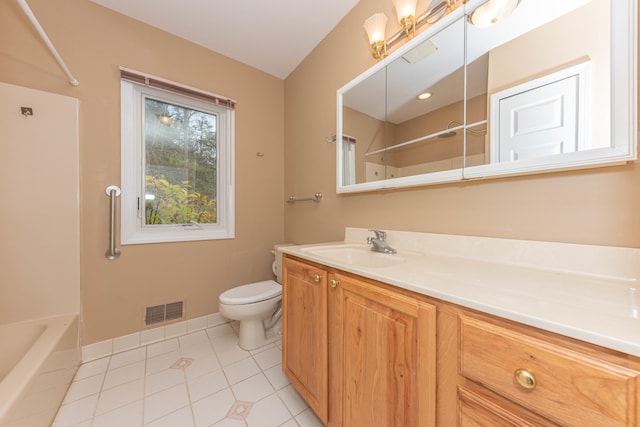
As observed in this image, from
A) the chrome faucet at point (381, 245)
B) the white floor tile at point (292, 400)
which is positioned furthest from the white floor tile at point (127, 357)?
the chrome faucet at point (381, 245)

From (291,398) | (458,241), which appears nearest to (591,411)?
(458,241)

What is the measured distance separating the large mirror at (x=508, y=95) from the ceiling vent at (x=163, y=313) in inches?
70.0

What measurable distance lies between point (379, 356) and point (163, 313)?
5.86 feet

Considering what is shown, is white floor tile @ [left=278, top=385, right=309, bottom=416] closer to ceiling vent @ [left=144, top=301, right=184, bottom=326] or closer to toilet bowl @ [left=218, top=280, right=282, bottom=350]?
toilet bowl @ [left=218, top=280, right=282, bottom=350]

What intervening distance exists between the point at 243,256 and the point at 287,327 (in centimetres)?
106

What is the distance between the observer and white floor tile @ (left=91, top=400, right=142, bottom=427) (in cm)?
104

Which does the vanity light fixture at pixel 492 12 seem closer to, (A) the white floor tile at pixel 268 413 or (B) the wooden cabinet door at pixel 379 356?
(B) the wooden cabinet door at pixel 379 356

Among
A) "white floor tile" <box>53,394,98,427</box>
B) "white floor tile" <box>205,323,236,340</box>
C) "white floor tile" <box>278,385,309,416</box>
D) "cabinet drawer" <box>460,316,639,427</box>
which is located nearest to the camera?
"cabinet drawer" <box>460,316,639,427</box>

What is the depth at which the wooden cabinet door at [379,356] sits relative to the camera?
60 cm

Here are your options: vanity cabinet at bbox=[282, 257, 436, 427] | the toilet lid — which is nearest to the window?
the toilet lid

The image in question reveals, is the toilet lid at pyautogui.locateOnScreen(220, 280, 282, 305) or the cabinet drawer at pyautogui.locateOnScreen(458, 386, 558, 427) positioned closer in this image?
the cabinet drawer at pyautogui.locateOnScreen(458, 386, 558, 427)

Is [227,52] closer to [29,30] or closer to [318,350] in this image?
[29,30]

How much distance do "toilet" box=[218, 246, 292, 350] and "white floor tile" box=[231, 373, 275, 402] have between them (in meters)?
0.32

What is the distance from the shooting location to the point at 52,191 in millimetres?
1371
